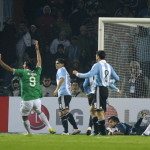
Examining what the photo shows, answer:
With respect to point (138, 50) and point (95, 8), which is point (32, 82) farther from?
point (95, 8)

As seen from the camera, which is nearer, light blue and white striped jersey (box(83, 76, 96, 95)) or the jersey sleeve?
light blue and white striped jersey (box(83, 76, 96, 95))

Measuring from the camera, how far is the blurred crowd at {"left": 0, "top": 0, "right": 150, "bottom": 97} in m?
28.8

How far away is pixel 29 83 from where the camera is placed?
22953 mm

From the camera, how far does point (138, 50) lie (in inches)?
999

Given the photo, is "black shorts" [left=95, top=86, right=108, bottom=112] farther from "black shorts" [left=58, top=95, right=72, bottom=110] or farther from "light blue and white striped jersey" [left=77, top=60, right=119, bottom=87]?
"black shorts" [left=58, top=95, right=72, bottom=110]

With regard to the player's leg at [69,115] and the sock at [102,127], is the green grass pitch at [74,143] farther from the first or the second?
the player's leg at [69,115]

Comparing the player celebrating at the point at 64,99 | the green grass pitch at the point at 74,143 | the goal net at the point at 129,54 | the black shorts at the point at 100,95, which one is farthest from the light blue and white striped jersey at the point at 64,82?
the green grass pitch at the point at 74,143

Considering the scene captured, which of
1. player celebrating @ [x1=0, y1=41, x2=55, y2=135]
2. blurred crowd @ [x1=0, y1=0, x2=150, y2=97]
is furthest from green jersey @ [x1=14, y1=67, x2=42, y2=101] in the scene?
blurred crowd @ [x1=0, y1=0, x2=150, y2=97]

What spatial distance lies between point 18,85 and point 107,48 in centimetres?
368

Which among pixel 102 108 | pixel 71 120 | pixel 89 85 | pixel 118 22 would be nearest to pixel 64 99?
pixel 71 120

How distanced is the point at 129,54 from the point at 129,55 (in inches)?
1.6

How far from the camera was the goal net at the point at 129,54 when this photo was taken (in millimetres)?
25125

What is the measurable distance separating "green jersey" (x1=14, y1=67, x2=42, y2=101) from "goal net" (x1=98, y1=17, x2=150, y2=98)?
9.28 ft

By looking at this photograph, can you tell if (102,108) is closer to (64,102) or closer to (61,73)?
(64,102)
